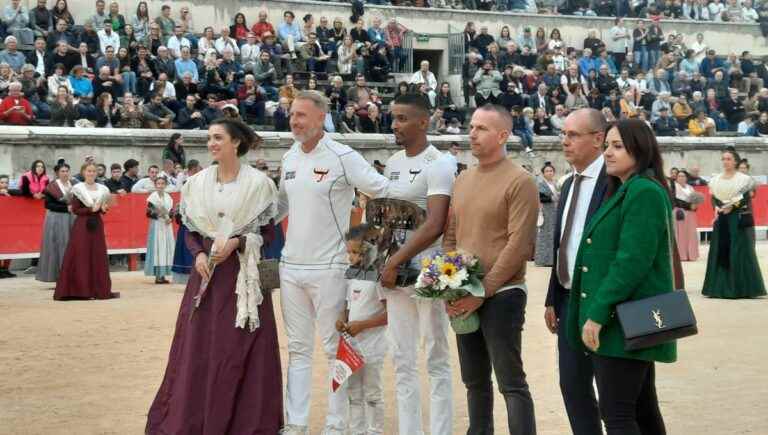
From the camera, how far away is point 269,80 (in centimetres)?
2634

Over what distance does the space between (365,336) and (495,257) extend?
117 centimetres

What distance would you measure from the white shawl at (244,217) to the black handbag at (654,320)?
2.74 m

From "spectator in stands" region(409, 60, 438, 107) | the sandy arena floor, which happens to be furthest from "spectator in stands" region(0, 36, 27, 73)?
"spectator in stands" region(409, 60, 438, 107)

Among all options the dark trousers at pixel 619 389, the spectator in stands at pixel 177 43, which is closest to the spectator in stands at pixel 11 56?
the spectator in stands at pixel 177 43

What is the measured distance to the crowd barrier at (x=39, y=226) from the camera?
19328mm

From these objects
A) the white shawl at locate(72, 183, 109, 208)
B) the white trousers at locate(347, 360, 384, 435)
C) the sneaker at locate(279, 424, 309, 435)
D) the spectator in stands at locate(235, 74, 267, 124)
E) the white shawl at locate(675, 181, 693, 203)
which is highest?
the spectator in stands at locate(235, 74, 267, 124)

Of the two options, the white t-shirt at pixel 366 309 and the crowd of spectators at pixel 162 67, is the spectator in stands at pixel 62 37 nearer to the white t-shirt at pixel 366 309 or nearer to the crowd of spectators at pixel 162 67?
the crowd of spectators at pixel 162 67

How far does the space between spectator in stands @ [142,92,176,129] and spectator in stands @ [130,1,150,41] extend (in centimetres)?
211

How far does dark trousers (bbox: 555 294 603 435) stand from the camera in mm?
5809

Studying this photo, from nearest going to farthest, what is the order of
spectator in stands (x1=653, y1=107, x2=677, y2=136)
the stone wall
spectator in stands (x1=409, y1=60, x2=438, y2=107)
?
the stone wall < spectator in stands (x1=409, y1=60, x2=438, y2=107) < spectator in stands (x1=653, y1=107, x2=677, y2=136)

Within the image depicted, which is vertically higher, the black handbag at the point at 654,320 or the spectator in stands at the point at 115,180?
the black handbag at the point at 654,320

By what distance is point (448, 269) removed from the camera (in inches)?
245

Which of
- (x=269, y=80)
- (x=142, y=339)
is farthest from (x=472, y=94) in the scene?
(x=142, y=339)

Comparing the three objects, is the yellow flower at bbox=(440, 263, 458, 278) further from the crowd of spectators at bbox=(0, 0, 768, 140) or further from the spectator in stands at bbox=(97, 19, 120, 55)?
the spectator in stands at bbox=(97, 19, 120, 55)
